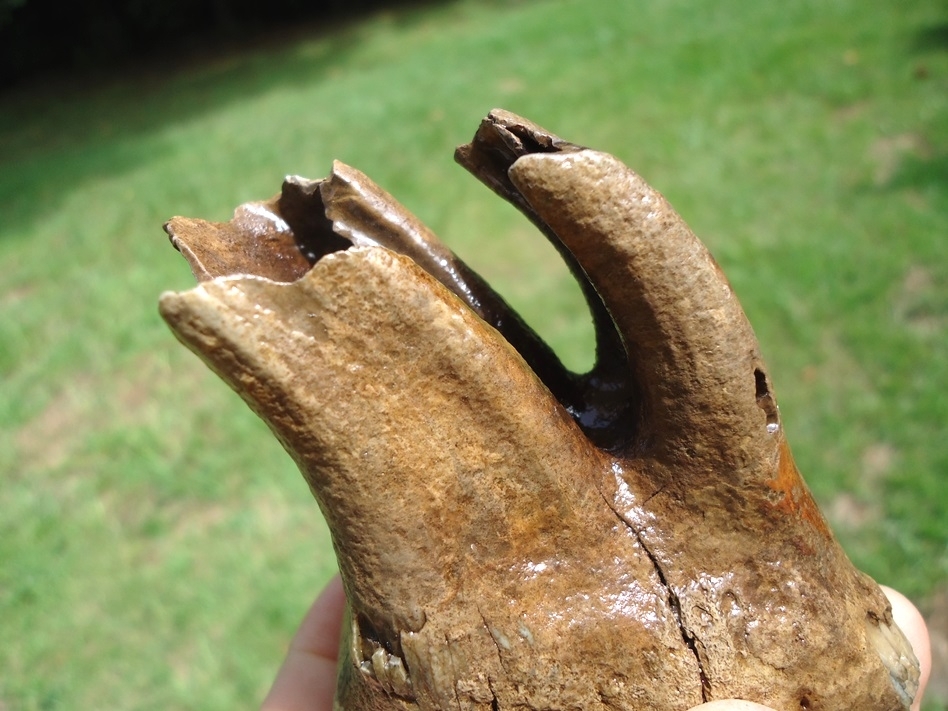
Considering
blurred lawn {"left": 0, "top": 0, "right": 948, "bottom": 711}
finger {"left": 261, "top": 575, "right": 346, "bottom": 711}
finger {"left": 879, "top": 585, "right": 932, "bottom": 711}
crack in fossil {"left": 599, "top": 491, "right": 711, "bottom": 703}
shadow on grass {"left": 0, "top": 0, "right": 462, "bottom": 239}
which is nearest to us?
crack in fossil {"left": 599, "top": 491, "right": 711, "bottom": 703}

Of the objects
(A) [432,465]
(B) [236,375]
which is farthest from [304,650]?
(B) [236,375]

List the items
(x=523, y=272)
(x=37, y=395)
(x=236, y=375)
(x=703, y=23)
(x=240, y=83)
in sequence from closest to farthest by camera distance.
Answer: (x=236, y=375)
(x=37, y=395)
(x=523, y=272)
(x=703, y=23)
(x=240, y=83)

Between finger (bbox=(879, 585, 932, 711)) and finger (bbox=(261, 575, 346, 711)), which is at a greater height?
finger (bbox=(261, 575, 346, 711))

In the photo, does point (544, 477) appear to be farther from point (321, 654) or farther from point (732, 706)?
point (321, 654)

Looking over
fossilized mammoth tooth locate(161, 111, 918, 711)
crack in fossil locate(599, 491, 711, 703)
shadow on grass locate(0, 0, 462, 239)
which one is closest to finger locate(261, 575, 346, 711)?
fossilized mammoth tooth locate(161, 111, 918, 711)

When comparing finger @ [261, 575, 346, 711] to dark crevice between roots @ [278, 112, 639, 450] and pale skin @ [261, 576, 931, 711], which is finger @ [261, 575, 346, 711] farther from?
dark crevice between roots @ [278, 112, 639, 450]

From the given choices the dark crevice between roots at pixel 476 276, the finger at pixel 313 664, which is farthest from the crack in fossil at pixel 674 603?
the finger at pixel 313 664

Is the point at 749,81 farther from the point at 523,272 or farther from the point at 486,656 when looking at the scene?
the point at 486,656
